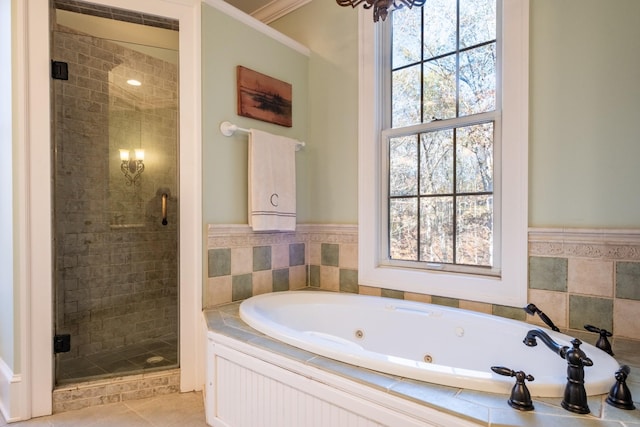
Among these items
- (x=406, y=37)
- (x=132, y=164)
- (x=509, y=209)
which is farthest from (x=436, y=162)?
(x=132, y=164)

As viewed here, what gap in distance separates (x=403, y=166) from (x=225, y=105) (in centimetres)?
115

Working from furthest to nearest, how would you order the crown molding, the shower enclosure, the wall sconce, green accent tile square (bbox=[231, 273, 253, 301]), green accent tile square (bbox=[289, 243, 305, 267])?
the crown molding → green accent tile square (bbox=[289, 243, 305, 267]) → the wall sconce → green accent tile square (bbox=[231, 273, 253, 301]) → the shower enclosure

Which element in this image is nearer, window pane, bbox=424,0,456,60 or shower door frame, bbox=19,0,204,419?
shower door frame, bbox=19,0,204,419

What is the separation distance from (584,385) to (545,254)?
0.84m

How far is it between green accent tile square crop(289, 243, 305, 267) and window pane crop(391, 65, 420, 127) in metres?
1.07

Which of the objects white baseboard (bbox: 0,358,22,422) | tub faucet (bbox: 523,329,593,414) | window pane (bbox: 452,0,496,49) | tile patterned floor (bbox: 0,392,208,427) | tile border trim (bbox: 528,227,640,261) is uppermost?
window pane (bbox: 452,0,496,49)

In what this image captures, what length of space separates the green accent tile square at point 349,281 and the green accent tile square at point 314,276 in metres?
0.22

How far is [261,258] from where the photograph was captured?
7.71 feet

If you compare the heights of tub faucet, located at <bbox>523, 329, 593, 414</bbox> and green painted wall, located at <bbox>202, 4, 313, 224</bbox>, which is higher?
green painted wall, located at <bbox>202, 4, 313, 224</bbox>

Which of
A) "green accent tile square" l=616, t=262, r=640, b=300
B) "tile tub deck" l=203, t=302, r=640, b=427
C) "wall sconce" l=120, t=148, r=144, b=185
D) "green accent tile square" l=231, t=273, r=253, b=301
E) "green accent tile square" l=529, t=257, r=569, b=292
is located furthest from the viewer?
"wall sconce" l=120, t=148, r=144, b=185

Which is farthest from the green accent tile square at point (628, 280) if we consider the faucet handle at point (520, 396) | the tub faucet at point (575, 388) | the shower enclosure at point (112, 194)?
the shower enclosure at point (112, 194)

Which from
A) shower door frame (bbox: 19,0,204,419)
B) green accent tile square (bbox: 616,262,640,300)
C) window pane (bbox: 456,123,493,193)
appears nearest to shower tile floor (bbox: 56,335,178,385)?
shower door frame (bbox: 19,0,204,419)

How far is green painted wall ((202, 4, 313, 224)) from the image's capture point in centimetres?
209

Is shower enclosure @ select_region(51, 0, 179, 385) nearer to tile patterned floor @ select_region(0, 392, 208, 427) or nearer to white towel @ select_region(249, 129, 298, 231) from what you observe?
tile patterned floor @ select_region(0, 392, 208, 427)
